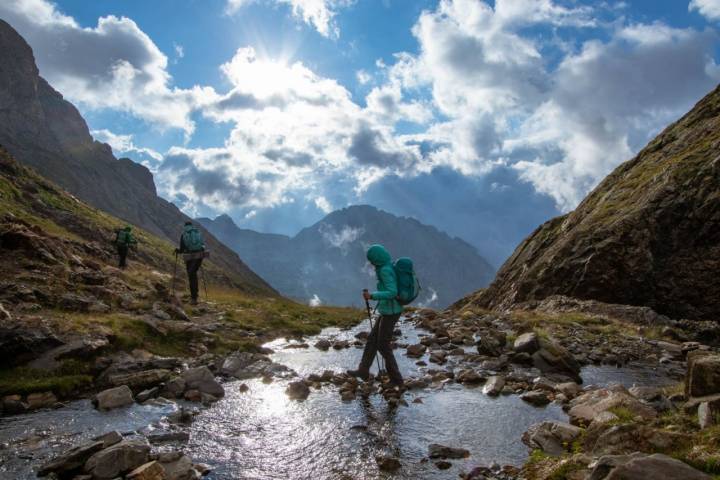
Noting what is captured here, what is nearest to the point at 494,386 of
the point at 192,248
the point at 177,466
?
the point at 177,466

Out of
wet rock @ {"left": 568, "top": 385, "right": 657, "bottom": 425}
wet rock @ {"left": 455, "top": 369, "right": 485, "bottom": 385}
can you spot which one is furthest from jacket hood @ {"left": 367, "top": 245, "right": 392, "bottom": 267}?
wet rock @ {"left": 568, "top": 385, "right": 657, "bottom": 425}

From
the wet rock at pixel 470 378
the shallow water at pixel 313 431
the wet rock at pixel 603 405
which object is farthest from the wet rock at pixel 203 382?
the wet rock at pixel 603 405

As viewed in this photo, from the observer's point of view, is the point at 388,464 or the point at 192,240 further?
the point at 192,240

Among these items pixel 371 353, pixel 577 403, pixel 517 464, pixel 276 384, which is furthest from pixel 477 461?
pixel 276 384

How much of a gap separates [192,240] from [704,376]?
77.2ft

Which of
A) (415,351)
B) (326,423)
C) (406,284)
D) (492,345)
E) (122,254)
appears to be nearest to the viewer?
(326,423)

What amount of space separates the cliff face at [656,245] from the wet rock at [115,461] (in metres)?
33.1

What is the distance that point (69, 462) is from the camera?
294 inches

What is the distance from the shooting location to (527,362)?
680 inches

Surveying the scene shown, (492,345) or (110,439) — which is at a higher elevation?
(492,345)

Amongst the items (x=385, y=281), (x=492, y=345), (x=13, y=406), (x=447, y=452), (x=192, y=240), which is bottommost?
(x=13, y=406)

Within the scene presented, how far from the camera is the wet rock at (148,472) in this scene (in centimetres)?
Result: 713

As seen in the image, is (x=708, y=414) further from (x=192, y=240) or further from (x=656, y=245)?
(x=656, y=245)

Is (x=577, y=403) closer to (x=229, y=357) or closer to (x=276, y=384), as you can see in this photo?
(x=276, y=384)
